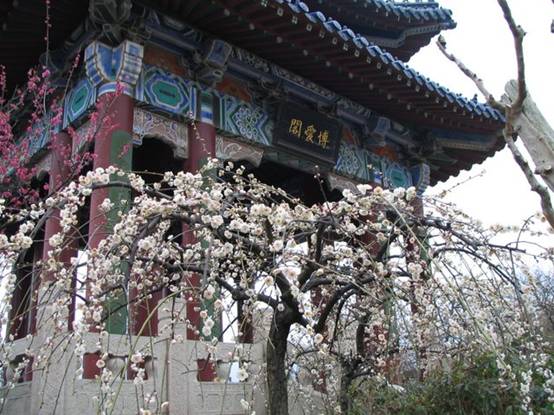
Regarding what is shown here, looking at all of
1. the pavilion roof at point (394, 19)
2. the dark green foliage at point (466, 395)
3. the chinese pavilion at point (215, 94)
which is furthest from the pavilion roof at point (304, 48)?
the dark green foliage at point (466, 395)

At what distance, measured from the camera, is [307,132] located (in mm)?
7070

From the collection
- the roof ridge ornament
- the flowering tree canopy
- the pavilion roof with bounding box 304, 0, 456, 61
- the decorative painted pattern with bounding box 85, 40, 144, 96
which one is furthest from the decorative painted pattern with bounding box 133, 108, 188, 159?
the pavilion roof with bounding box 304, 0, 456, 61

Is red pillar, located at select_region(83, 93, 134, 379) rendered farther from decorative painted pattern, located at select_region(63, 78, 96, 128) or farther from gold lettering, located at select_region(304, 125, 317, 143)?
gold lettering, located at select_region(304, 125, 317, 143)

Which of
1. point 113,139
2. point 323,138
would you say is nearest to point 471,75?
point 113,139

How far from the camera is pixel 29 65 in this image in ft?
20.3

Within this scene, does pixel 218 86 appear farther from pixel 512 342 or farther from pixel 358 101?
pixel 512 342

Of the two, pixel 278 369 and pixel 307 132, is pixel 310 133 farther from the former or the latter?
pixel 278 369

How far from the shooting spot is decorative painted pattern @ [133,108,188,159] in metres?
5.57

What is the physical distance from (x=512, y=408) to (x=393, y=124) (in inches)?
210

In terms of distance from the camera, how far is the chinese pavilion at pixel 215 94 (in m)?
5.03

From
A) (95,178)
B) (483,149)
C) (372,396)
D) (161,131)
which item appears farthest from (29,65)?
(483,149)

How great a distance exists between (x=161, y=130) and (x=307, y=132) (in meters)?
2.04

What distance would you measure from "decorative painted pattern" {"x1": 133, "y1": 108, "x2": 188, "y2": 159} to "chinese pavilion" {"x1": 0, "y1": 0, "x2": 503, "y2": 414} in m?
0.01

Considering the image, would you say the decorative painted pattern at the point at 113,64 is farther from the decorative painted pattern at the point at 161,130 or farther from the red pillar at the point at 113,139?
the decorative painted pattern at the point at 161,130
